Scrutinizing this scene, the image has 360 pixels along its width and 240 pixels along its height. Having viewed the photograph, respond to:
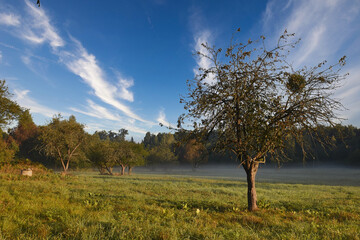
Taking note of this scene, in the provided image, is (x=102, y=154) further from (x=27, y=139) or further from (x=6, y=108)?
(x=27, y=139)

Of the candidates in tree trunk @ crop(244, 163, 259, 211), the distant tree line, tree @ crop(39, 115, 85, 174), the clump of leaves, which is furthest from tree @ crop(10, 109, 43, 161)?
the clump of leaves

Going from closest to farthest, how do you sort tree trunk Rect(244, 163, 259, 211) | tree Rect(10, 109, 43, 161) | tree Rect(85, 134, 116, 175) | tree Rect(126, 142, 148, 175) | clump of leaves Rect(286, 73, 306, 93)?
clump of leaves Rect(286, 73, 306, 93) < tree trunk Rect(244, 163, 259, 211) < tree Rect(85, 134, 116, 175) < tree Rect(126, 142, 148, 175) < tree Rect(10, 109, 43, 161)

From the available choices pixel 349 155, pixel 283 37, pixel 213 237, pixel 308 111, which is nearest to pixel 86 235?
pixel 213 237

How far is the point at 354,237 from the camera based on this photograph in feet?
21.0

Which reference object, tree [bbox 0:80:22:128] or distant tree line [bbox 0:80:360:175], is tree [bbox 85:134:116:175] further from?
tree [bbox 0:80:22:128]

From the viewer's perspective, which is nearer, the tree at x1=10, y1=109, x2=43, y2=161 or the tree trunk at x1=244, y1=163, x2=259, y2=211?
the tree trunk at x1=244, y1=163, x2=259, y2=211

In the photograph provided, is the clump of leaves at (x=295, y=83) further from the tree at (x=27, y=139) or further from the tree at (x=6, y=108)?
the tree at (x=27, y=139)

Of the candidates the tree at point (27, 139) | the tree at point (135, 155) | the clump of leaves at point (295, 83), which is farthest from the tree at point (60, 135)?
the tree at point (27, 139)

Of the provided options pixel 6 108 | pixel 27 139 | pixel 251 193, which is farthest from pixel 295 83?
pixel 27 139

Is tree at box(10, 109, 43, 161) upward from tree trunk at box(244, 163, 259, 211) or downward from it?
upward

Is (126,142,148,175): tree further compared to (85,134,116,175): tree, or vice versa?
(126,142,148,175): tree

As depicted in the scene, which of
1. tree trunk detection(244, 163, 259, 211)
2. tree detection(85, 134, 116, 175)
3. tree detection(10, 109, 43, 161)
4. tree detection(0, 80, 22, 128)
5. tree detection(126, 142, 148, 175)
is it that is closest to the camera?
tree trunk detection(244, 163, 259, 211)

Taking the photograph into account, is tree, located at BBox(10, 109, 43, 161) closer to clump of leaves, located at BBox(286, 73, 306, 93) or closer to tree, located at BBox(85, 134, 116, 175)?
tree, located at BBox(85, 134, 116, 175)

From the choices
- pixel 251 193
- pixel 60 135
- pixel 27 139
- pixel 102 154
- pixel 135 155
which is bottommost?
pixel 251 193
